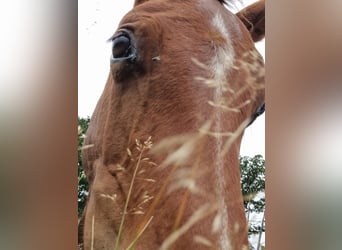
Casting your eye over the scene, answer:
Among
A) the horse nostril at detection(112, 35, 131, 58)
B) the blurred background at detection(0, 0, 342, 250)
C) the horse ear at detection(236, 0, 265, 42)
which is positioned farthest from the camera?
the horse ear at detection(236, 0, 265, 42)

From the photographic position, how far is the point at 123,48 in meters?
1.81

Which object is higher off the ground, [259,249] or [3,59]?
[3,59]

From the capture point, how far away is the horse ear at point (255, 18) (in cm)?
190

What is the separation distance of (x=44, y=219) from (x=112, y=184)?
10.6 inches

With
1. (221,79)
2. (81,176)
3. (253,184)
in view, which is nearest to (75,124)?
(81,176)

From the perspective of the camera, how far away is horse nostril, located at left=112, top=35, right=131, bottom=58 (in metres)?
1.80

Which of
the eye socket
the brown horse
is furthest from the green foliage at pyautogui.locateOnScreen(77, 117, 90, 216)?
the eye socket

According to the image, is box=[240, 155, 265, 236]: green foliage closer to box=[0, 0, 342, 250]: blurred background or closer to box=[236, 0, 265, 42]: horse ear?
box=[0, 0, 342, 250]: blurred background

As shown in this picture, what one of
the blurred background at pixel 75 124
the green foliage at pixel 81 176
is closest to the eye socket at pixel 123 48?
the blurred background at pixel 75 124

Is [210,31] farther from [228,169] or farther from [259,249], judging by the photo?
[259,249]

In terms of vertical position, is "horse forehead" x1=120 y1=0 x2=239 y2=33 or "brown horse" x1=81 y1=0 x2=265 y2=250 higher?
→ "horse forehead" x1=120 y1=0 x2=239 y2=33

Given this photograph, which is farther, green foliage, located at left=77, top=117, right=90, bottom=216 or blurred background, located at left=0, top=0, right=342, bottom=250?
green foliage, located at left=77, top=117, right=90, bottom=216

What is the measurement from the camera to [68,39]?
179cm

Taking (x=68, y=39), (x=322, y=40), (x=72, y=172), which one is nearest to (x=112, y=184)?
(x=72, y=172)
